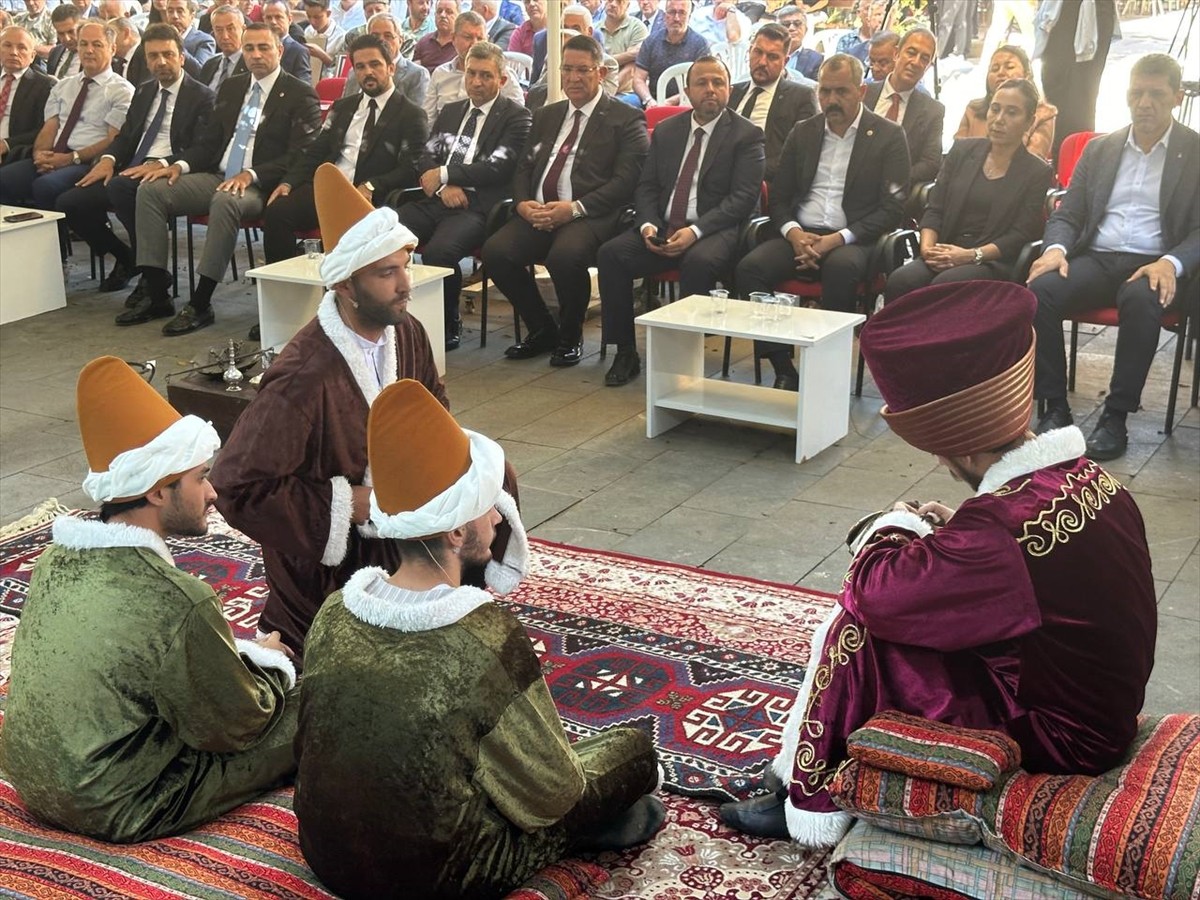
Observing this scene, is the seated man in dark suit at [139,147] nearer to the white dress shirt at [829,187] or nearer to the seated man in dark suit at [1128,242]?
the white dress shirt at [829,187]

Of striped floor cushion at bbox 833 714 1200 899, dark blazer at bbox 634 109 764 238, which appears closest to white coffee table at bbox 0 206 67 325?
dark blazer at bbox 634 109 764 238

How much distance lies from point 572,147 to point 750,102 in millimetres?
1131

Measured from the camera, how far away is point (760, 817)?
304 centimetres

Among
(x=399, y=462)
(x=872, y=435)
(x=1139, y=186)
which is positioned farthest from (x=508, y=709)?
(x=1139, y=186)

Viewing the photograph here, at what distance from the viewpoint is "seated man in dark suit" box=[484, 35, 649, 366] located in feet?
22.8

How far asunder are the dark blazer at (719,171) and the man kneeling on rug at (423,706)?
4.37 meters

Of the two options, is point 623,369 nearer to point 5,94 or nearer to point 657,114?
point 657,114

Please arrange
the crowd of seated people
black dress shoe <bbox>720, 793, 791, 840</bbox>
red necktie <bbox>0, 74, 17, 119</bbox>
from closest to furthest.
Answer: black dress shoe <bbox>720, 793, 791, 840</bbox>
the crowd of seated people
red necktie <bbox>0, 74, 17, 119</bbox>

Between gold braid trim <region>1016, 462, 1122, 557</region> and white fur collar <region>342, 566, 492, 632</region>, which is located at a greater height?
gold braid trim <region>1016, 462, 1122, 557</region>

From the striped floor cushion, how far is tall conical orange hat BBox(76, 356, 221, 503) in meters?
1.39

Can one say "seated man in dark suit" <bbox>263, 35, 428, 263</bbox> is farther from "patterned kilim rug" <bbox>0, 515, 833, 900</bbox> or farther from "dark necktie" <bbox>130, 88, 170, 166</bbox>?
"patterned kilim rug" <bbox>0, 515, 833, 900</bbox>

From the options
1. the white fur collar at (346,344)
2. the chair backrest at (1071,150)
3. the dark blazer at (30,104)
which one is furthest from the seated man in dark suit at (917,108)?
the dark blazer at (30,104)

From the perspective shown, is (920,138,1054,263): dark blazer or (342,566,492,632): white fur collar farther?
(920,138,1054,263): dark blazer

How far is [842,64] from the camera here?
21.4 feet
